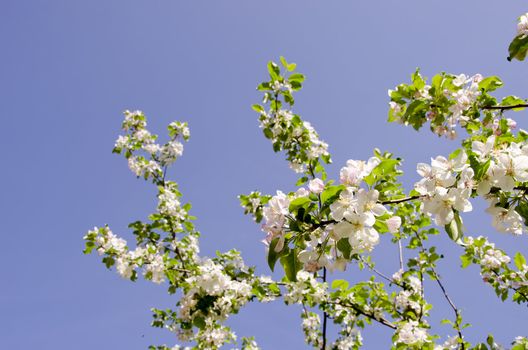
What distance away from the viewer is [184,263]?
5562 millimetres

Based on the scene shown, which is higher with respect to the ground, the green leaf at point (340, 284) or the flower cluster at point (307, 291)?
the flower cluster at point (307, 291)

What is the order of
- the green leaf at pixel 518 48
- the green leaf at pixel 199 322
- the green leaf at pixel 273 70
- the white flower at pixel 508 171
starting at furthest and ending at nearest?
1. the green leaf at pixel 199 322
2. the green leaf at pixel 273 70
3. the green leaf at pixel 518 48
4. the white flower at pixel 508 171

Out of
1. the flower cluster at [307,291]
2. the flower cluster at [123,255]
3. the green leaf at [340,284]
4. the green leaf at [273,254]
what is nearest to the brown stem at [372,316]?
the flower cluster at [307,291]

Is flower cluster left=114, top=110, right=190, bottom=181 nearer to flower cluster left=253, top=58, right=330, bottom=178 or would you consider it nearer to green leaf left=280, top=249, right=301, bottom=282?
flower cluster left=253, top=58, right=330, bottom=178

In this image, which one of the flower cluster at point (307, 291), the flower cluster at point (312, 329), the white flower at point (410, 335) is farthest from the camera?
the flower cluster at point (312, 329)

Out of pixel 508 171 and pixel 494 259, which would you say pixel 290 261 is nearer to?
pixel 508 171

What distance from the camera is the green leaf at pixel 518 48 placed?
6.66 ft

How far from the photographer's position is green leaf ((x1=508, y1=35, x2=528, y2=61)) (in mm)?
2029

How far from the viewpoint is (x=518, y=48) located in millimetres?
2051

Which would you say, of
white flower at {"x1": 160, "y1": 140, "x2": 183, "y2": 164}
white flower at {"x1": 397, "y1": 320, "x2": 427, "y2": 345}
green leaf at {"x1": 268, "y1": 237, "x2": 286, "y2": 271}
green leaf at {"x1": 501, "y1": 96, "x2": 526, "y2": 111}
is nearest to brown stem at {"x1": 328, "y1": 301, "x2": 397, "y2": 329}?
white flower at {"x1": 397, "y1": 320, "x2": 427, "y2": 345}

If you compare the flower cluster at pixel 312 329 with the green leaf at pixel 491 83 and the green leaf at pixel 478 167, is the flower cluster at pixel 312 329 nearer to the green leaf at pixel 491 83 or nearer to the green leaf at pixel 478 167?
the green leaf at pixel 491 83

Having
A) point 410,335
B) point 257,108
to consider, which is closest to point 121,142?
point 257,108

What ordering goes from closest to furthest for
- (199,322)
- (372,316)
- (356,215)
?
(356,215), (199,322), (372,316)

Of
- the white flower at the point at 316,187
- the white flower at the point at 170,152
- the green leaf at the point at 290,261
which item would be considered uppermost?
the white flower at the point at 170,152
